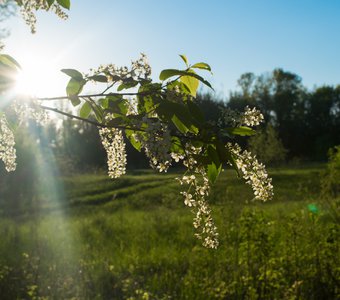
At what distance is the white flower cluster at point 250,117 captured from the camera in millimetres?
1785

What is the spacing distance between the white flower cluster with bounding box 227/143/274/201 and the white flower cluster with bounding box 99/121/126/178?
536 millimetres

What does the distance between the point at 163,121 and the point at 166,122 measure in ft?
0.04

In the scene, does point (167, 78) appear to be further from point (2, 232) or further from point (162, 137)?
point (2, 232)

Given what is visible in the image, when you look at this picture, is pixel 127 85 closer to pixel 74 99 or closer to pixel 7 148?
pixel 74 99

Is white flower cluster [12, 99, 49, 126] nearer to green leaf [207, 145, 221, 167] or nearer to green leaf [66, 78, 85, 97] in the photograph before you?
green leaf [66, 78, 85, 97]

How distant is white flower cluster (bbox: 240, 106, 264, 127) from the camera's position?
5.86 ft

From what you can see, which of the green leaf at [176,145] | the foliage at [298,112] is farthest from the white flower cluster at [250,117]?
the foliage at [298,112]

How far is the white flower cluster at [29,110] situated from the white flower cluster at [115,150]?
37 cm

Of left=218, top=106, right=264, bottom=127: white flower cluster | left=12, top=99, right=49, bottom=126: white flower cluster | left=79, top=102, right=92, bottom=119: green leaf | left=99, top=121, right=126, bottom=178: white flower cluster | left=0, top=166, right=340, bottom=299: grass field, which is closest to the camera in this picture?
left=12, top=99, right=49, bottom=126: white flower cluster

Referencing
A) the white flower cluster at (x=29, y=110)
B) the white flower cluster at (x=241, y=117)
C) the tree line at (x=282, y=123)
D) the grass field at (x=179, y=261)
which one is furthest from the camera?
the tree line at (x=282, y=123)

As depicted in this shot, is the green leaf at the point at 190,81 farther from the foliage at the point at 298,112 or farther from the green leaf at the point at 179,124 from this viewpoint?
the foliage at the point at 298,112

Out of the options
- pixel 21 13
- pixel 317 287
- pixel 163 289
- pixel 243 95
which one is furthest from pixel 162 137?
pixel 243 95

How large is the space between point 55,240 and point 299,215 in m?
5.92

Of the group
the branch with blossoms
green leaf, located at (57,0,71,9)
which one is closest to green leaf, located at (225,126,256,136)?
the branch with blossoms
